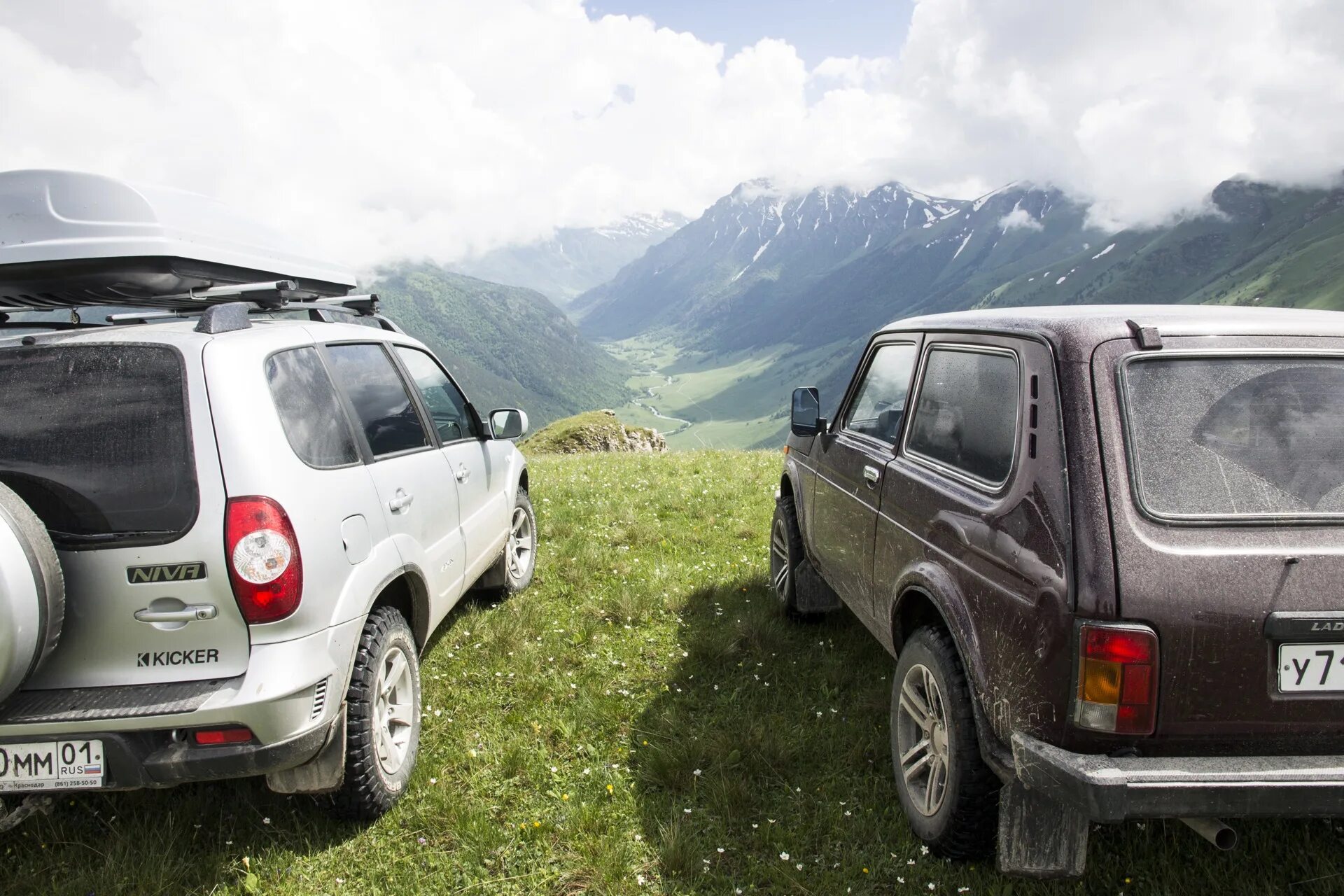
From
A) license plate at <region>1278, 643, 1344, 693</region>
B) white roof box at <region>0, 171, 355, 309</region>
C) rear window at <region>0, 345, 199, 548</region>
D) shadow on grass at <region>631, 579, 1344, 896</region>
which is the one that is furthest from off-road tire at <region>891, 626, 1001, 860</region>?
white roof box at <region>0, 171, 355, 309</region>

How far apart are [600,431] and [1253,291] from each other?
19960 cm

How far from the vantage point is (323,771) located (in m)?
3.27

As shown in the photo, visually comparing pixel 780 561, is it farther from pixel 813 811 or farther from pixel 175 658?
pixel 175 658

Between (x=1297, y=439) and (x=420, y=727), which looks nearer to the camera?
(x=1297, y=439)

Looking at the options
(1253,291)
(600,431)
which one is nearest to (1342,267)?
(1253,291)

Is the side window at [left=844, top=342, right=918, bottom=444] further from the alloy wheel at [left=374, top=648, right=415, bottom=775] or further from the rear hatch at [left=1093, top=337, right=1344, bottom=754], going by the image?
the alloy wheel at [left=374, top=648, right=415, bottom=775]

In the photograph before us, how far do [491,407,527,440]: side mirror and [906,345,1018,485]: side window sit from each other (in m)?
3.20

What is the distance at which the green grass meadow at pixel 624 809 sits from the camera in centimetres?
322

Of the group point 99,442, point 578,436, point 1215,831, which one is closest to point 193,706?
point 99,442

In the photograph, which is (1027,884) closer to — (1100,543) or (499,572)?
(1100,543)

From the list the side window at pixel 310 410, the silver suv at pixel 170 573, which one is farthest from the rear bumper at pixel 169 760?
the side window at pixel 310 410

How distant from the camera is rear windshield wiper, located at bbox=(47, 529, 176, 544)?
112 inches

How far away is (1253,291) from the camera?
557ft

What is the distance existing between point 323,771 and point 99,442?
162 centimetres
